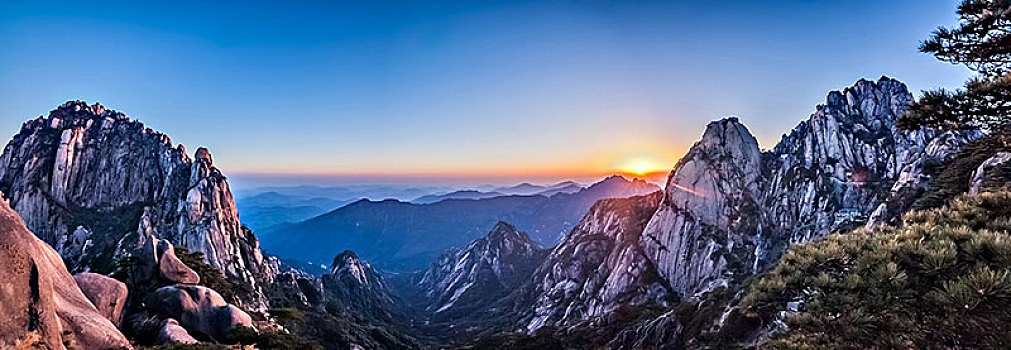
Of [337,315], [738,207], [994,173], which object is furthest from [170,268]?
[738,207]

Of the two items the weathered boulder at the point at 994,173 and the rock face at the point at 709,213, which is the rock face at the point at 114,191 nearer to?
the rock face at the point at 709,213

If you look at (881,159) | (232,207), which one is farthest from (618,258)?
(232,207)

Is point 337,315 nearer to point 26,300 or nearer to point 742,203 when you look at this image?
point 26,300

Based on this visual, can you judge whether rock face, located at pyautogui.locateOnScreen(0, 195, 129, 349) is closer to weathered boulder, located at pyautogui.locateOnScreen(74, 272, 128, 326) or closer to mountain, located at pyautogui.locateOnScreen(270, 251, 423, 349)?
weathered boulder, located at pyautogui.locateOnScreen(74, 272, 128, 326)

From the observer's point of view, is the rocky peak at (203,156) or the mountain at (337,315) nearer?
the mountain at (337,315)

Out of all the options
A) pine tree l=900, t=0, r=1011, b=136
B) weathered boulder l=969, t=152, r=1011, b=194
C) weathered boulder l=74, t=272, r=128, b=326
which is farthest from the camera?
weathered boulder l=74, t=272, r=128, b=326

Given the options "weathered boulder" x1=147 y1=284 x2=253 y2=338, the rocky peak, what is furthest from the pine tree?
the rocky peak

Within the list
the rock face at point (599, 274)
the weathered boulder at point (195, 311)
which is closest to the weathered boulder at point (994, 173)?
the weathered boulder at point (195, 311)
